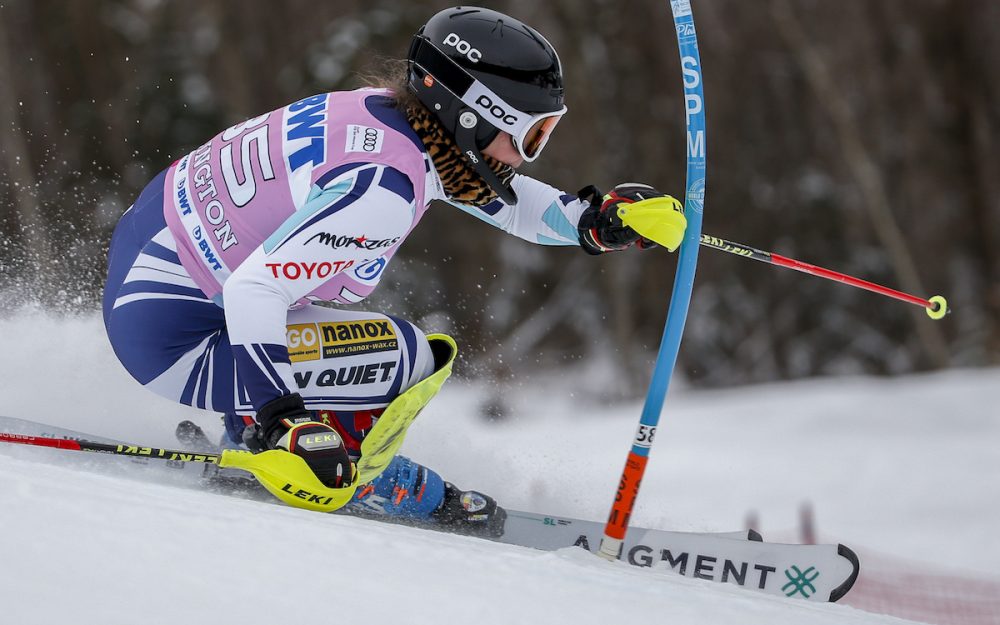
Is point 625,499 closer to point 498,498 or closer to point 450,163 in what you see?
point 450,163

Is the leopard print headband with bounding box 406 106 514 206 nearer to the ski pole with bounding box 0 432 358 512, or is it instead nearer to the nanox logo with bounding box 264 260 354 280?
the nanox logo with bounding box 264 260 354 280

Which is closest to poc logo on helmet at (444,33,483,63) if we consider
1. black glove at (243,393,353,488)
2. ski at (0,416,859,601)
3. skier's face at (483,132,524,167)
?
skier's face at (483,132,524,167)

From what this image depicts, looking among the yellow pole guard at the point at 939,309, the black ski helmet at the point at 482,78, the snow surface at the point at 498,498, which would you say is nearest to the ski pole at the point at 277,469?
the snow surface at the point at 498,498

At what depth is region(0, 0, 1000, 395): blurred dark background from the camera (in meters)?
13.1

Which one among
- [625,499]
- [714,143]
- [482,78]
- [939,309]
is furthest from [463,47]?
[714,143]

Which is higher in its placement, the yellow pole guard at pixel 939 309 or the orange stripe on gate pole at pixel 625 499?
the yellow pole guard at pixel 939 309

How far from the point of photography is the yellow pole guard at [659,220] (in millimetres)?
2891

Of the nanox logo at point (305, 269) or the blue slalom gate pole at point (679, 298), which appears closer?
the nanox logo at point (305, 269)

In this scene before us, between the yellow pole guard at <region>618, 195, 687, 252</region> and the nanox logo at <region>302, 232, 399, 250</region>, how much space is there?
811mm

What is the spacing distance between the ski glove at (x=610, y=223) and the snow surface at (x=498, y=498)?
1123 mm

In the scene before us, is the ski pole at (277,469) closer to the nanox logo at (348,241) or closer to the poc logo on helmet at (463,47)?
the nanox logo at (348,241)

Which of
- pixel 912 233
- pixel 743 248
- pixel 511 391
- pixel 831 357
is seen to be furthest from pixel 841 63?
pixel 743 248

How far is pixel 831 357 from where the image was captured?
1420 cm

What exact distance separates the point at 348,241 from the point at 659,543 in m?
1.51
